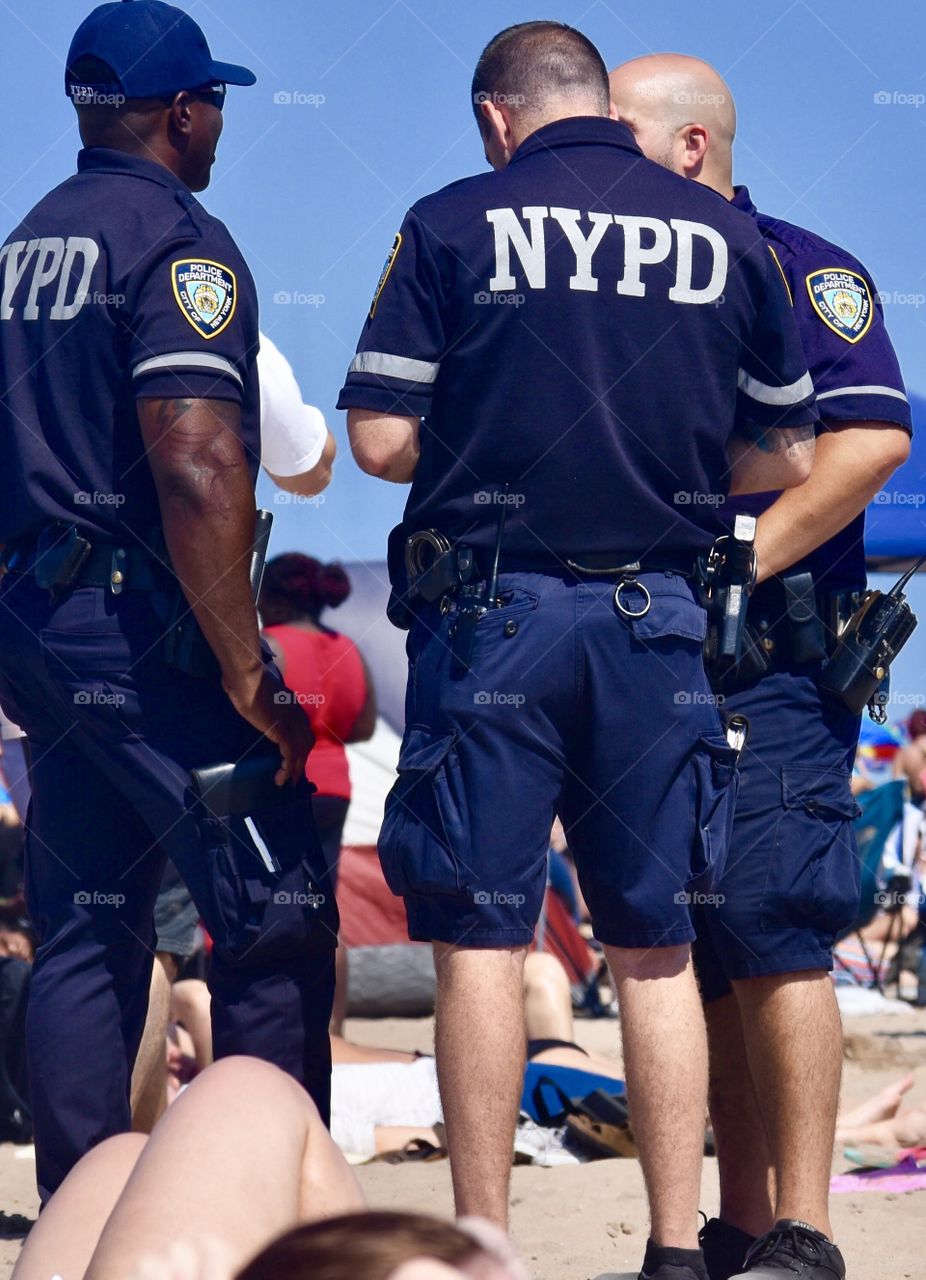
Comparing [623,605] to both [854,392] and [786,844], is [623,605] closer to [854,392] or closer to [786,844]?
[786,844]

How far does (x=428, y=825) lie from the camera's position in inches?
98.4

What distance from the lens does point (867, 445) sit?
115 inches

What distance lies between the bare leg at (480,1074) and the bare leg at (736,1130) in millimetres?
673

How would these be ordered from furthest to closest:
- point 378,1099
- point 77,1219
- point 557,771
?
point 378,1099 → point 557,771 → point 77,1219

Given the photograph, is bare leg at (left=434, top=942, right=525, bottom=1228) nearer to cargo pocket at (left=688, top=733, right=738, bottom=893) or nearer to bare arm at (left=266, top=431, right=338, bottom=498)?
cargo pocket at (left=688, top=733, right=738, bottom=893)

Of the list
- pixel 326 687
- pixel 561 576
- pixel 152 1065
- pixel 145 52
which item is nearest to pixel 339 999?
pixel 326 687

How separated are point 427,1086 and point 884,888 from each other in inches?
198

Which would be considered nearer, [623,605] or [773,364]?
[623,605]

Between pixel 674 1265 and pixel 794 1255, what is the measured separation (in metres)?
0.26

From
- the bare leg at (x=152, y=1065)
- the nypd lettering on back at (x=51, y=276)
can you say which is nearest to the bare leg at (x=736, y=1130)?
the bare leg at (x=152, y=1065)

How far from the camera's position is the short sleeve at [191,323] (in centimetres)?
270

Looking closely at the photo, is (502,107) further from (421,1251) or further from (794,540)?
(421,1251)

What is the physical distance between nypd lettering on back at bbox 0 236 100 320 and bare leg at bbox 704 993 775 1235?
5.88ft

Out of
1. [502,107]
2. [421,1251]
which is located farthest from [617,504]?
[421,1251]
